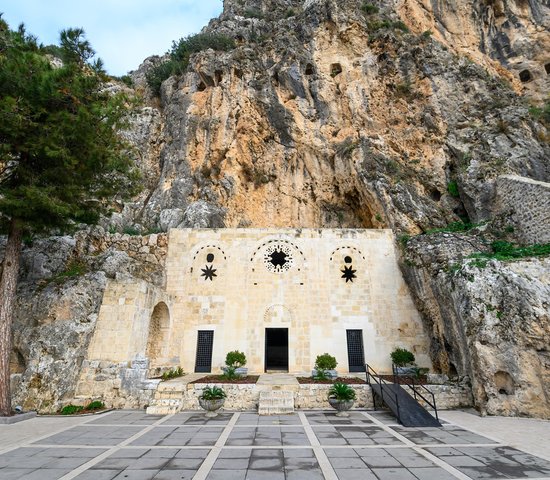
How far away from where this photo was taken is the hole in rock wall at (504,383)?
9.84m

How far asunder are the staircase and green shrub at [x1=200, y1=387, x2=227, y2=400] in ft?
18.0

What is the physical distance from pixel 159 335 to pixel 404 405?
37.1 feet

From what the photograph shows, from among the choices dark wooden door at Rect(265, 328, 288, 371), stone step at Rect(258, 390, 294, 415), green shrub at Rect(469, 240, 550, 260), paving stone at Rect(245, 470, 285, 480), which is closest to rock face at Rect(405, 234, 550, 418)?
green shrub at Rect(469, 240, 550, 260)

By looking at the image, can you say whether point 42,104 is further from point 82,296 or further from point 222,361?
point 222,361

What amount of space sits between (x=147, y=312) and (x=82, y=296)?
101 inches

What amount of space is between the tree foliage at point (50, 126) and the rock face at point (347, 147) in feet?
12.8

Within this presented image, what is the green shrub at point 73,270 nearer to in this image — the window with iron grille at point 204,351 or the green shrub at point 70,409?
the green shrub at point 70,409

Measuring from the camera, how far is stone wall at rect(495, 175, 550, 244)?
12883 mm

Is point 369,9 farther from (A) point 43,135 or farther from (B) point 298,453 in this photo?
(B) point 298,453

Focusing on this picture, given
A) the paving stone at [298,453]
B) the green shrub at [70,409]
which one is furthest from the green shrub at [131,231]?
the paving stone at [298,453]

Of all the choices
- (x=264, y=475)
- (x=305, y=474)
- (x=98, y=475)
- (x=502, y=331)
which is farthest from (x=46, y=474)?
(x=502, y=331)

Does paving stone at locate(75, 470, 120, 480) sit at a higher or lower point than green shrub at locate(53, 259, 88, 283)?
lower

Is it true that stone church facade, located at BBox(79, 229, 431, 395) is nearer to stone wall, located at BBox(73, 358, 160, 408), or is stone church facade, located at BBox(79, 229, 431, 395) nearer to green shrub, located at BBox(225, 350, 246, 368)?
green shrub, located at BBox(225, 350, 246, 368)

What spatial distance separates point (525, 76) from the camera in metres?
24.6
